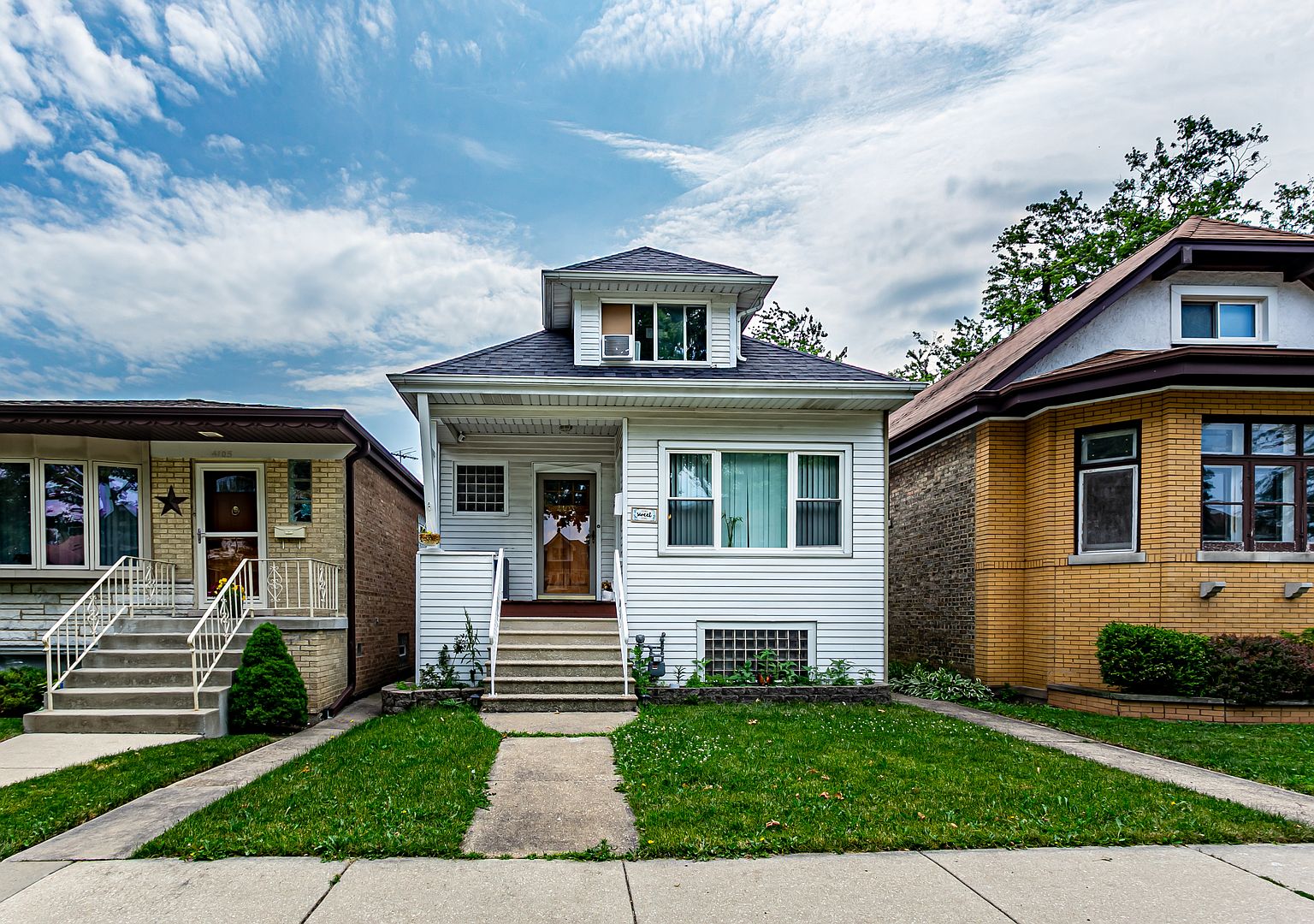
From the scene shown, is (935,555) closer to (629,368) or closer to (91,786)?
(629,368)

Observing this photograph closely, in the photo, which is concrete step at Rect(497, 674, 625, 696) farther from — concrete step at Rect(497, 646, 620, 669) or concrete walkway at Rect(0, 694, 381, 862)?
concrete walkway at Rect(0, 694, 381, 862)

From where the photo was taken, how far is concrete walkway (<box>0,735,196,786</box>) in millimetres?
6691

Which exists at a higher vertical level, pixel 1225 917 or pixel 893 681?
pixel 1225 917

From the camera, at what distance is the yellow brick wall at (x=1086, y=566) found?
9.88 metres

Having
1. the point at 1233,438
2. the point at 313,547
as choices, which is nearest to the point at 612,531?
the point at 313,547

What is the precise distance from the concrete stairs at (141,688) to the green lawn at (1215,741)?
31.6 feet

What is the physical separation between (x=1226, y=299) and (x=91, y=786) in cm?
1538

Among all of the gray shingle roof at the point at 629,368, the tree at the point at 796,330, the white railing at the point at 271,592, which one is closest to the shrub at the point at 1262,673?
the gray shingle roof at the point at 629,368

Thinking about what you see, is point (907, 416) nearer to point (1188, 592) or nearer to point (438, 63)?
point (1188, 592)

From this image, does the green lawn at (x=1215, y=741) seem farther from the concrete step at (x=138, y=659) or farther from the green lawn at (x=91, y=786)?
the concrete step at (x=138, y=659)

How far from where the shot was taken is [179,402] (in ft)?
35.6

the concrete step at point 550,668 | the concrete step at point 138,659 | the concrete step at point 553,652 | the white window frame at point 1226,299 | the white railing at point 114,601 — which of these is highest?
the white window frame at point 1226,299

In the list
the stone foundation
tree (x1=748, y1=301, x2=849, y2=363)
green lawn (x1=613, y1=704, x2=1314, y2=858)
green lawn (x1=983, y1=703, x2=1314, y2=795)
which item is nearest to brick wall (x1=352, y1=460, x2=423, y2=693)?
green lawn (x1=613, y1=704, x2=1314, y2=858)

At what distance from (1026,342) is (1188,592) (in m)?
5.40
